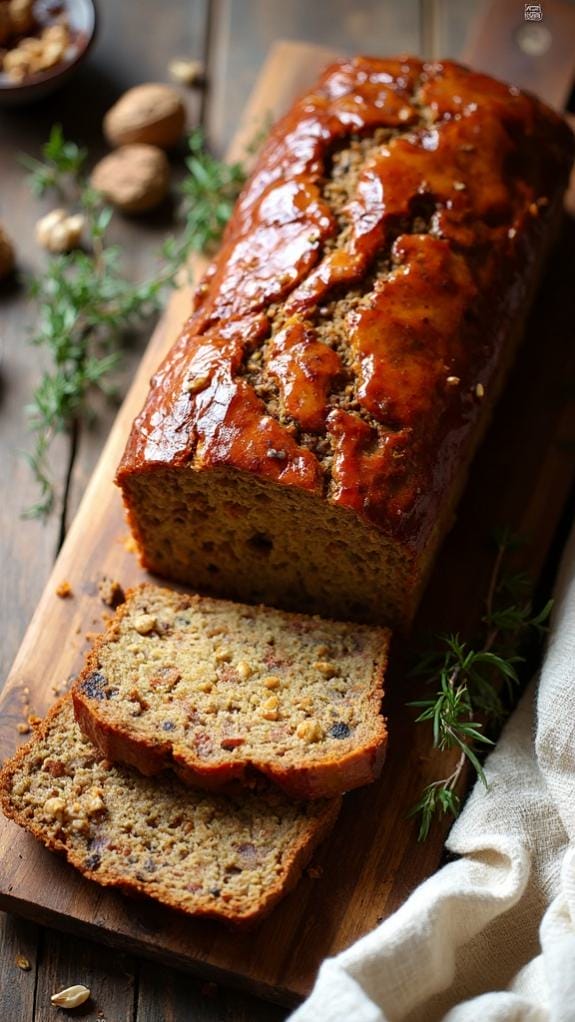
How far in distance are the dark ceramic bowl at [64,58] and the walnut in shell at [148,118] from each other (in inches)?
10.5

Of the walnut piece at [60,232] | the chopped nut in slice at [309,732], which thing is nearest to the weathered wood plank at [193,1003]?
the chopped nut in slice at [309,732]

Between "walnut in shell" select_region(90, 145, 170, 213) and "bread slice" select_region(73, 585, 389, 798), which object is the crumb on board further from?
"walnut in shell" select_region(90, 145, 170, 213)

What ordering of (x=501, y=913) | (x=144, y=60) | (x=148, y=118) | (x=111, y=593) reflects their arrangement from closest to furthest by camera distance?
(x=501, y=913)
(x=111, y=593)
(x=148, y=118)
(x=144, y=60)

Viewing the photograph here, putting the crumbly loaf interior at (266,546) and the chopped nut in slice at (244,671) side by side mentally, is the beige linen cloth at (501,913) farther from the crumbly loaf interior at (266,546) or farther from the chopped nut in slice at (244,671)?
the chopped nut in slice at (244,671)

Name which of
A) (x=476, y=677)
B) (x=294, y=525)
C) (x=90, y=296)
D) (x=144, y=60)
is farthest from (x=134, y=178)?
(x=476, y=677)

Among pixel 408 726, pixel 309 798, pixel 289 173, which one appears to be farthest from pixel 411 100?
pixel 309 798

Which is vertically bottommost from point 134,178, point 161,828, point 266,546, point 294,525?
point 161,828

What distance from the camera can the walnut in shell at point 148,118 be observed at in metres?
5.30

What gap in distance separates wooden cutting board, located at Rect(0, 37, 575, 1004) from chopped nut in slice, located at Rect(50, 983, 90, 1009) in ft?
0.54

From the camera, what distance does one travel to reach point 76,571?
14.1 feet

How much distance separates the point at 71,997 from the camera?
3.62m

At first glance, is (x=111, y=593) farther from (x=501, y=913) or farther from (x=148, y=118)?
(x=148, y=118)

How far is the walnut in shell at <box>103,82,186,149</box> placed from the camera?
530 cm

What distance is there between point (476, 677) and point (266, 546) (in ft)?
2.59
